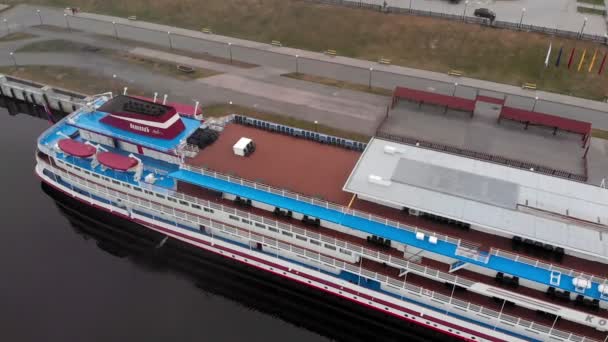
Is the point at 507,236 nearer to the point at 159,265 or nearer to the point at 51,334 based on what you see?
the point at 159,265

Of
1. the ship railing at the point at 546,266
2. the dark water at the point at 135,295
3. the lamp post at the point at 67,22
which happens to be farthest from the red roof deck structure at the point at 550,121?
the lamp post at the point at 67,22

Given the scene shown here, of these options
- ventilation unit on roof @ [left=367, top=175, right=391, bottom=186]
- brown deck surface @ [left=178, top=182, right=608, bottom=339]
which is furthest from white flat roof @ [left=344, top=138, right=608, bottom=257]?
brown deck surface @ [left=178, top=182, right=608, bottom=339]

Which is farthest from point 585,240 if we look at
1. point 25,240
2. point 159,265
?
point 25,240

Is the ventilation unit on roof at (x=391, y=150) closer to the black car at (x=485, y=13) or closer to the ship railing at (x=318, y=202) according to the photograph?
the ship railing at (x=318, y=202)

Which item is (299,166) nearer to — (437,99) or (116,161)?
(116,161)

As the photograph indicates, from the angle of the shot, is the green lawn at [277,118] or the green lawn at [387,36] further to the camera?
the green lawn at [387,36]
